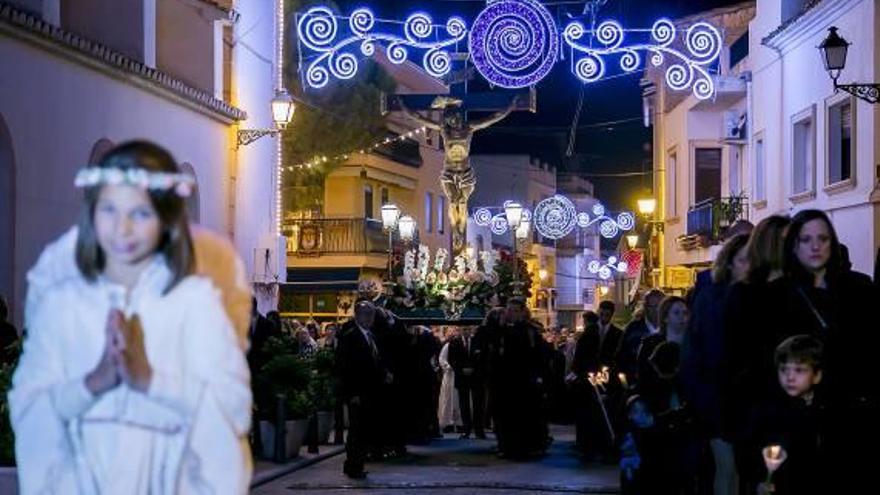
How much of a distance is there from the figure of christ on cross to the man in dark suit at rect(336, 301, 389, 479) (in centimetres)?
770

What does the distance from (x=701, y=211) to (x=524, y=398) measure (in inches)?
723

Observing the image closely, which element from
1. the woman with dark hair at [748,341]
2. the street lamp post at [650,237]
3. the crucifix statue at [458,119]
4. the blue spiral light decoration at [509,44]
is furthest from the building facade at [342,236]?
the woman with dark hair at [748,341]

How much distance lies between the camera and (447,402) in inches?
1040

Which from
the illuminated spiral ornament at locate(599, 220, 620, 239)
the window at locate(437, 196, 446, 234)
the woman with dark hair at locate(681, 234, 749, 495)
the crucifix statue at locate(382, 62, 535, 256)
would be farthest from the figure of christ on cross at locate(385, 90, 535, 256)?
the window at locate(437, 196, 446, 234)

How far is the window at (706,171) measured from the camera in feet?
136

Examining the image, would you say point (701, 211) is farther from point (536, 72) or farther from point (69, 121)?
point (69, 121)

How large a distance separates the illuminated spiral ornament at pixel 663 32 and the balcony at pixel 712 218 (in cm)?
961

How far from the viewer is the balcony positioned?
35.2 meters

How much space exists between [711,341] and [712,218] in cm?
2875

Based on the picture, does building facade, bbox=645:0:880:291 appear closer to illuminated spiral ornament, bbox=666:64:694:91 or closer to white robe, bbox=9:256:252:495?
illuminated spiral ornament, bbox=666:64:694:91

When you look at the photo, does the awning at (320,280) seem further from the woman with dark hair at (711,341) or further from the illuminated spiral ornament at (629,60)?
the woman with dark hair at (711,341)

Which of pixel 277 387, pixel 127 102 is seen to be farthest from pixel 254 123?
pixel 277 387

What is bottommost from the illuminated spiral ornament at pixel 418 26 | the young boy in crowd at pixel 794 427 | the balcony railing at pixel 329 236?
the young boy in crowd at pixel 794 427

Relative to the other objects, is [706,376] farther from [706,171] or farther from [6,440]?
[706,171]
